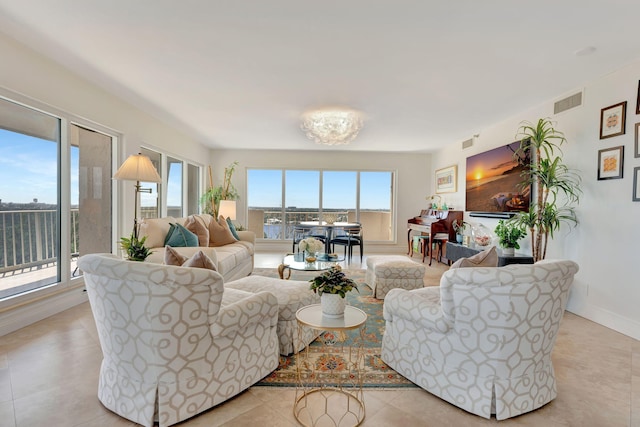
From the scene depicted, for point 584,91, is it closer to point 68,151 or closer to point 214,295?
point 214,295

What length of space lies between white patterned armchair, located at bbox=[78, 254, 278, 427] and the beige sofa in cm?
144

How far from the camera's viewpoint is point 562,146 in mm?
3725

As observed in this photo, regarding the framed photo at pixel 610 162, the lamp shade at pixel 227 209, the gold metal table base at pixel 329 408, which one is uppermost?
the framed photo at pixel 610 162

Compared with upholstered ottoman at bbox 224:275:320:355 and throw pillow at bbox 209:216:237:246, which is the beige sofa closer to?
throw pillow at bbox 209:216:237:246

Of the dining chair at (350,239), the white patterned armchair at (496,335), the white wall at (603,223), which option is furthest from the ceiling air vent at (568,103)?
the dining chair at (350,239)

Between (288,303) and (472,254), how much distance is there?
11.1 ft

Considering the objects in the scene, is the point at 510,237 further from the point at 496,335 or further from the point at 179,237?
the point at 179,237

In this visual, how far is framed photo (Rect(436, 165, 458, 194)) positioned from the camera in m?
6.41

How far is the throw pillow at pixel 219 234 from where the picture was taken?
4.82m

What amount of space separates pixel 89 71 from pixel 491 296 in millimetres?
4140

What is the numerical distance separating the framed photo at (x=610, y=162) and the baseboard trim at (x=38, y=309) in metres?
5.70

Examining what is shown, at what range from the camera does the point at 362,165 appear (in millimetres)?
7746

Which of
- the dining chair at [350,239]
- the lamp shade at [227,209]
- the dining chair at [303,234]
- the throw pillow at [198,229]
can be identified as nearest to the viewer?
the throw pillow at [198,229]

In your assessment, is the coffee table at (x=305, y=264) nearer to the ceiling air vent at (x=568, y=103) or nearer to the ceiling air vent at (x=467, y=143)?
the ceiling air vent at (x=568, y=103)
